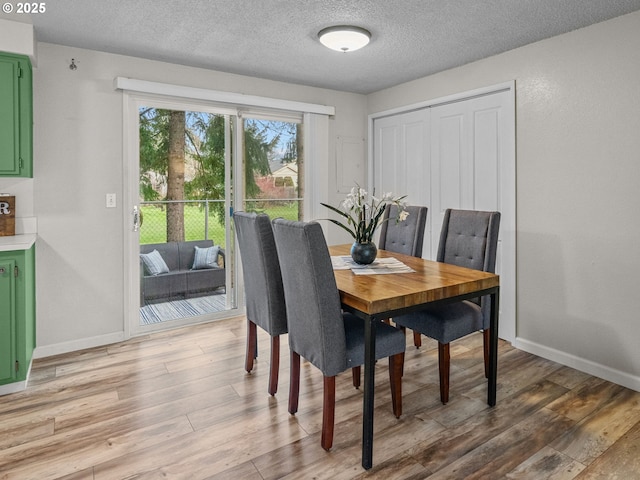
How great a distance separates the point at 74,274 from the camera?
325 centimetres

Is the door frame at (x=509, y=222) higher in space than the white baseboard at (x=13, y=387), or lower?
higher

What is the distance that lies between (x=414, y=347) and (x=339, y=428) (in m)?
1.32

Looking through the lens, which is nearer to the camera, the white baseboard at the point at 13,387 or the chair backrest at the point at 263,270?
the chair backrest at the point at 263,270

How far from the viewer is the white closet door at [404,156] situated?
4.17 meters

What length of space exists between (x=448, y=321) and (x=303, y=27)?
2.14 m

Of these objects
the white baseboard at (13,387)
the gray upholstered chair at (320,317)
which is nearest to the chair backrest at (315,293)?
the gray upholstered chair at (320,317)

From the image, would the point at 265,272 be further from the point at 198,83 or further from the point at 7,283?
the point at 198,83

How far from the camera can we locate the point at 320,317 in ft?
6.24

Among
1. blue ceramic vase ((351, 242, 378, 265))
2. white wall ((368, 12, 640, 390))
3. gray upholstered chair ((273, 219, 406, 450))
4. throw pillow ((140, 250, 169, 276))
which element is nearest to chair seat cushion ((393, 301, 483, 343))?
gray upholstered chair ((273, 219, 406, 450))

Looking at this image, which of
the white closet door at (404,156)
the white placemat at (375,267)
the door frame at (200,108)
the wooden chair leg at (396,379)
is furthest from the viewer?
the white closet door at (404,156)

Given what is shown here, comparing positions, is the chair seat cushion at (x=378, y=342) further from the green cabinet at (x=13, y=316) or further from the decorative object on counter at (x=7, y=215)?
the decorative object on counter at (x=7, y=215)

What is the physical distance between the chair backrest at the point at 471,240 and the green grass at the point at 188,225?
194 centimetres

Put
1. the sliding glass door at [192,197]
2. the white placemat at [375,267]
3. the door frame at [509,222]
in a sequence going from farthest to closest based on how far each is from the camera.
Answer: the sliding glass door at [192,197] → the door frame at [509,222] → the white placemat at [375,267]

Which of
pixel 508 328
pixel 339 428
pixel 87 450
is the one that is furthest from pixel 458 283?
pixel 87 450
